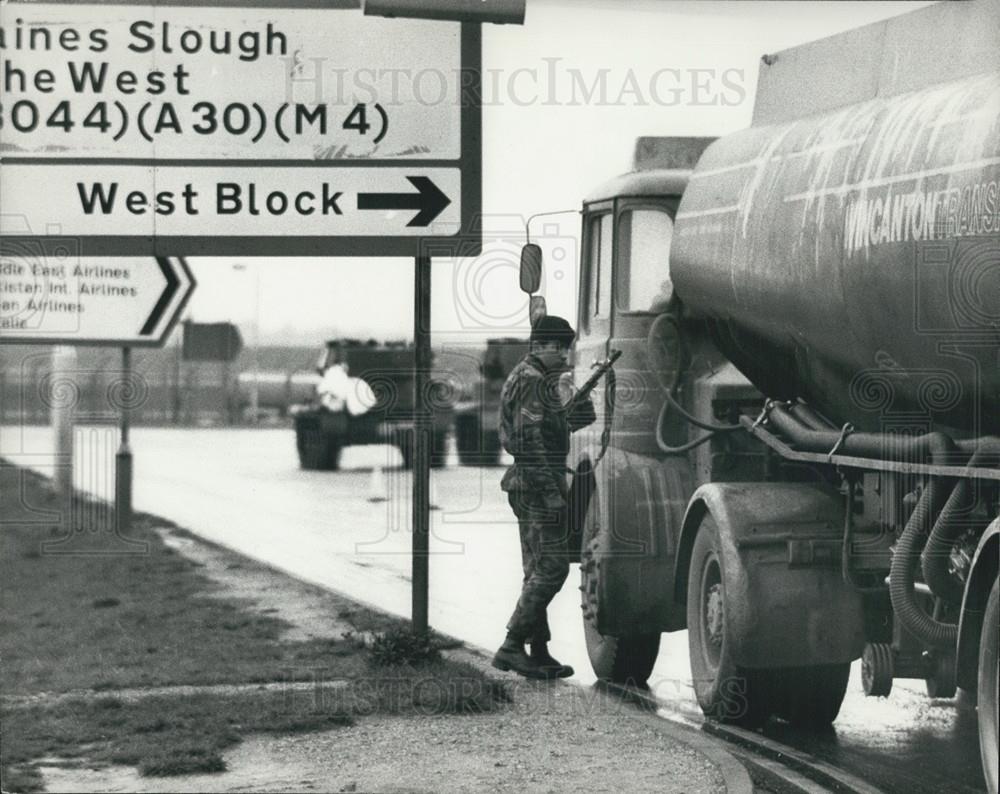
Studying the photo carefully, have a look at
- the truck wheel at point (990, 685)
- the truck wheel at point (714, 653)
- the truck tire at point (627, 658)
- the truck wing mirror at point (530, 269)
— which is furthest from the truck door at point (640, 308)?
the truck wheel at point (990, 685)

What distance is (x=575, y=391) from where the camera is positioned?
11102 millimetres

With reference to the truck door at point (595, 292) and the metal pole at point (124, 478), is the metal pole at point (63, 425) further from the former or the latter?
the truck door at point (595, 292)

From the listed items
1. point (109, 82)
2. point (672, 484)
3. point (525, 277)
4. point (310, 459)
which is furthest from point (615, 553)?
point (310, 459)

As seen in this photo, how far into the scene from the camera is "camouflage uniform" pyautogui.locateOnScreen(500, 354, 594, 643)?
10.6m

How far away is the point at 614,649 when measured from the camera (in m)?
11.0

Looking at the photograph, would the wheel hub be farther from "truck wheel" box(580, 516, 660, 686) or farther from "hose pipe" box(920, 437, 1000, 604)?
"hose pipe" box(920, 437, 1000, 604)

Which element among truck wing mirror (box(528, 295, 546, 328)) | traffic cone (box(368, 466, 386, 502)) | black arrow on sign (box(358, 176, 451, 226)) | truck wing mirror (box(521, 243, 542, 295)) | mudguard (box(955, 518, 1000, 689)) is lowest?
traffic cone (box(368, 466, 386, 502))

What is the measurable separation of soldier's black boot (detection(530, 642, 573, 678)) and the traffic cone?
15.8 meters

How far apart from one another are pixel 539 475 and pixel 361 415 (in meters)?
22.1

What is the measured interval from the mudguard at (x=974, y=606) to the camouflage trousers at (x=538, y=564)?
3.92 m

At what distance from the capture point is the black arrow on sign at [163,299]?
1055 cm

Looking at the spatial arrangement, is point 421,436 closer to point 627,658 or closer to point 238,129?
point 238,129

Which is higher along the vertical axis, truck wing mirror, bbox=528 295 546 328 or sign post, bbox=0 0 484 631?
sign post, bbox=0 0 484 631

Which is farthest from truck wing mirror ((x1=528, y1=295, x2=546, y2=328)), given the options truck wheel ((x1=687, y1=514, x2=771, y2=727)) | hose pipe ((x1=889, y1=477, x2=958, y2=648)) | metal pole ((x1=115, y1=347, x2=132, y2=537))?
metal pole ((x1=115, y1=347, x2=132, y2=537))
